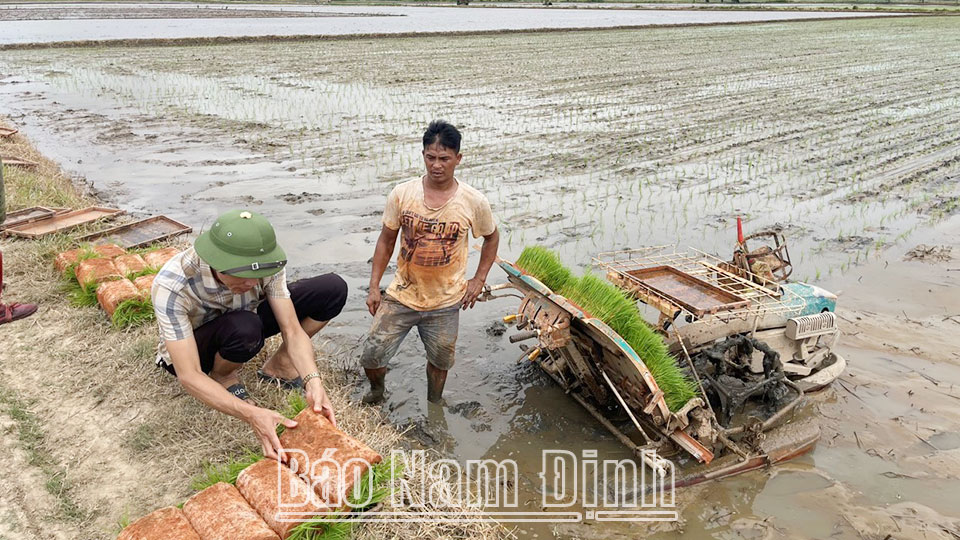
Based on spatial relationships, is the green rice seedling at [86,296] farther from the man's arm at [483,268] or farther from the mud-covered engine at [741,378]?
the mud-covered engine at [741,378]

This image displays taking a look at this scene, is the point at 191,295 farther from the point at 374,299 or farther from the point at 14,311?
the point at 14,311

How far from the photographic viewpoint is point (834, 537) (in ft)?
11.0

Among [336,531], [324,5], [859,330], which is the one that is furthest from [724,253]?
[324,5]

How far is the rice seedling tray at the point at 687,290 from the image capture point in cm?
384

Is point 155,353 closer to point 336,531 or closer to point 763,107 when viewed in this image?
point 336,531

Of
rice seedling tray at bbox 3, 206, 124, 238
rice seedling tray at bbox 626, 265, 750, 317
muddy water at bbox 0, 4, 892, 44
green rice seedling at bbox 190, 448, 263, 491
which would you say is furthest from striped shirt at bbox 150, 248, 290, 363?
muddy water at bbox 0, 4, 892, 44

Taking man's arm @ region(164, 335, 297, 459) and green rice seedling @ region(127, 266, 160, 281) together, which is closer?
man's arm @ region(164, 335, 297, 459)

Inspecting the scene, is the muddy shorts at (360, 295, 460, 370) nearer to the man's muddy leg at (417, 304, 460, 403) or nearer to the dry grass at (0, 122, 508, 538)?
the man's muddy leg at (417, 304, 460, 403)

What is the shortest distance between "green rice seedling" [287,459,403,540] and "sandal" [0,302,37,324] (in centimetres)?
303

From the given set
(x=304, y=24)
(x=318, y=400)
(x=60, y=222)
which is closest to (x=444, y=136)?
(x=318, y=400)

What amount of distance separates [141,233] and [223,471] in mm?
3761

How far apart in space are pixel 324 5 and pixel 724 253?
1937 inches

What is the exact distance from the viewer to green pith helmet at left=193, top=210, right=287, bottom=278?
2936 millimetres

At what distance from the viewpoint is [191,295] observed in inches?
127
